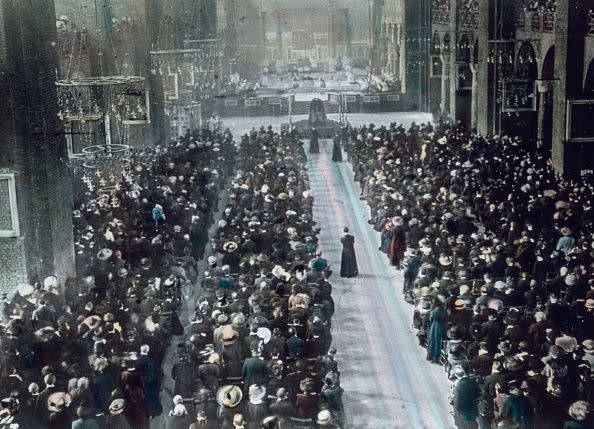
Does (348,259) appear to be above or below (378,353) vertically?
above

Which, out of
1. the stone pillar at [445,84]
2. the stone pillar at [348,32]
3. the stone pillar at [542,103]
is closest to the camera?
the stone pillar at [542,103]

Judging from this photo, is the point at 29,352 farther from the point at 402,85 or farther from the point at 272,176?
the point at 402,85

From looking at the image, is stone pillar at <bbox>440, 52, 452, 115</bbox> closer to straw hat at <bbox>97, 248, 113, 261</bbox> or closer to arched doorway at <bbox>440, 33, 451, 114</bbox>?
arched doorway at <bbox>440, 33, 451, 114</bbox>

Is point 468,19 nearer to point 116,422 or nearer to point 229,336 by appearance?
point 229,336

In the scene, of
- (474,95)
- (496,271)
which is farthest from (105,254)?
(474,95)

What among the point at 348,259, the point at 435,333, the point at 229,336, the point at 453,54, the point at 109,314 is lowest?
the point at 435,333

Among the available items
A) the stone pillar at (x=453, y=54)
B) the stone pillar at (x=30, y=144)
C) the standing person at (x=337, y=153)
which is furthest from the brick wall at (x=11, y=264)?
the stone pillar at (x=453, y=54)

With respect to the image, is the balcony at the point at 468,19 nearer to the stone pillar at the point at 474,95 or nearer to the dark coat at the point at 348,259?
the stone pillar at the point at 474,95
